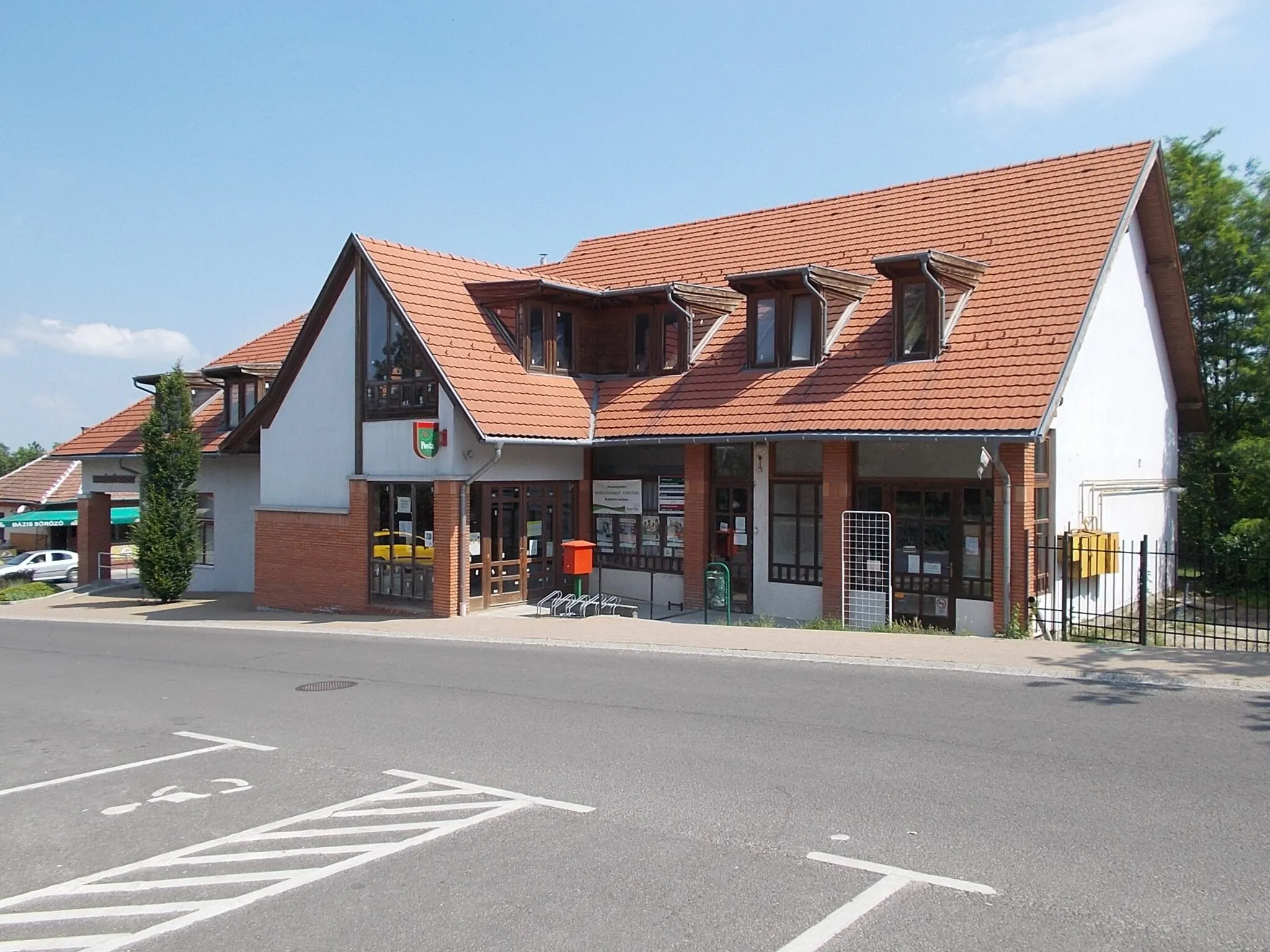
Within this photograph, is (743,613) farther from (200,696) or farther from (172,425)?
(172,425)

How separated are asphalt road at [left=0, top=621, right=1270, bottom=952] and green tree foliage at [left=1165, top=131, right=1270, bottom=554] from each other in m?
18.6

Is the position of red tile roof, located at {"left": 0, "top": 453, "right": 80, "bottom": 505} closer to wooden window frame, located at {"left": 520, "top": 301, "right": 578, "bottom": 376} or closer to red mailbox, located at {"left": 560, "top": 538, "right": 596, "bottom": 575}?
wooden window frame, located at {"left": 520, "top": 301, "right": 578, "bottom": 376}

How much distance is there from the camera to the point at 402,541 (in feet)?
68.0

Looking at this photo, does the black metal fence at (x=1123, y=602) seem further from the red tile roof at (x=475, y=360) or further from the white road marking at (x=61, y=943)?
the white road marking at (x=61, y=943)

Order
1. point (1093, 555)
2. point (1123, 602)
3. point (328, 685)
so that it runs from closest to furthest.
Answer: point (328, 685) < point (1093, 555) < point (1123, 602)

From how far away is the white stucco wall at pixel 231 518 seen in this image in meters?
28.7

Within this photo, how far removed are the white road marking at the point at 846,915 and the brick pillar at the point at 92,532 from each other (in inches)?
1230

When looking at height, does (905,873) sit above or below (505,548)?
below

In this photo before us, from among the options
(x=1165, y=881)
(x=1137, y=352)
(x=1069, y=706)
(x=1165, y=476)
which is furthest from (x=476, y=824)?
(x=1165, y=476)

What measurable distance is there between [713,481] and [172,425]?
14.1 metres

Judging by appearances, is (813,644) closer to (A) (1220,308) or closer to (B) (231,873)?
(B) (231,873)

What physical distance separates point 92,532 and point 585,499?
18468mm

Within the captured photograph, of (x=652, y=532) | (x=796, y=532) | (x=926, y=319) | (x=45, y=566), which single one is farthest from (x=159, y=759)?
(x=45, y=566)

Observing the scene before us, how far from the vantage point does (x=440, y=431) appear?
19547 millimetres
